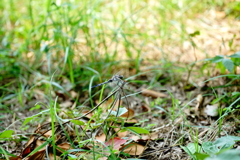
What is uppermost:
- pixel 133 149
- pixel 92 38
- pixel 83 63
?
pixel 92 38

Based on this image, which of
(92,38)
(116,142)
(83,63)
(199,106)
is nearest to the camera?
(116,142)

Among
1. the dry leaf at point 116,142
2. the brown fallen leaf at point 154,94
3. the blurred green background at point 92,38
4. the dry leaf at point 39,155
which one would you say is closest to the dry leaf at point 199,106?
the brown fallen leaf at point 154,94

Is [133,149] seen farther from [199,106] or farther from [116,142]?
[199,106]

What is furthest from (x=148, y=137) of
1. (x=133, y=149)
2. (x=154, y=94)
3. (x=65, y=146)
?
(x=154, y=94)

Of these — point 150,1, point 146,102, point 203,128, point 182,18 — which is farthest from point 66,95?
point 150,1

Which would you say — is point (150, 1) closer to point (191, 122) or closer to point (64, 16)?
point (64, 16)

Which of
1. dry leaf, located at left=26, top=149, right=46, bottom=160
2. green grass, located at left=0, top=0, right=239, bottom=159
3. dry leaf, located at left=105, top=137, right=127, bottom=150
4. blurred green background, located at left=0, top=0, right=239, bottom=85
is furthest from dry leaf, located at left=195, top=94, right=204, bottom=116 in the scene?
dry leaf, located at left=26, top=149, right=46, bottom=160

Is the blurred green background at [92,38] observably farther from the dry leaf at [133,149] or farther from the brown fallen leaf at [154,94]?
the dry leaf at [133,149]

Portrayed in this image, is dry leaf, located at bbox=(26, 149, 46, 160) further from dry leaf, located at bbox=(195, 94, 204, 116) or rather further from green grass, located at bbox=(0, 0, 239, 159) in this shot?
dry leaf, located at bbox=(195, 94, 204, 116)
